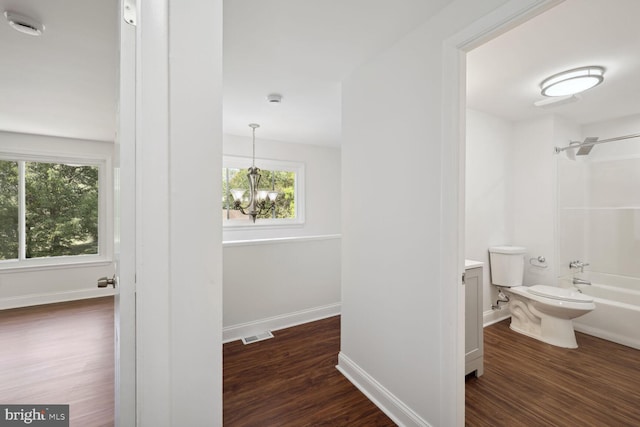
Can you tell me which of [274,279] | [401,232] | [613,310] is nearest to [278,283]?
[274,279]

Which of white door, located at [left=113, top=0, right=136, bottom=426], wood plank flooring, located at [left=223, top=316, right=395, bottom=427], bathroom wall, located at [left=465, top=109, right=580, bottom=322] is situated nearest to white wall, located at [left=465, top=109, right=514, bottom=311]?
bathroom wall, located at [left=465, top=109, right=580, bottom=322]

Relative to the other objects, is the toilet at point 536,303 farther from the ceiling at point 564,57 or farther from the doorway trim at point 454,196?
the doorway trim at point 454,196

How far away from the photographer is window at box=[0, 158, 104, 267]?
12.1 feet

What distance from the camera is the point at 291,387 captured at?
79.1 inches

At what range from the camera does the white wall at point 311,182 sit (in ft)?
13.6

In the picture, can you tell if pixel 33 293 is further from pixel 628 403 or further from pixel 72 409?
pixel 628 403

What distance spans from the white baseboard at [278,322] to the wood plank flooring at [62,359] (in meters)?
0.98

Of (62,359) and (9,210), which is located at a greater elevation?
(9,210)

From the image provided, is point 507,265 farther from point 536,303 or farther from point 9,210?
point 9,210

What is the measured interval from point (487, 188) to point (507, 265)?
0.86m

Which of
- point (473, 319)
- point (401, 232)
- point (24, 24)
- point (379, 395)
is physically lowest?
point (379, 395)

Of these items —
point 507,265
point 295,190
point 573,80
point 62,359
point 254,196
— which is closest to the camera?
point 573,80

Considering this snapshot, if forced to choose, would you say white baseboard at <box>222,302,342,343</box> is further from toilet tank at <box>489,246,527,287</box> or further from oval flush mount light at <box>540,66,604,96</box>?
oval flush mount light at <box>540,66,604,96</box>

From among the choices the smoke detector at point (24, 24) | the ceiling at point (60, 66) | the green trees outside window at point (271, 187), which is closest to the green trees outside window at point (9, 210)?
the ceiling at point (60, 66)
